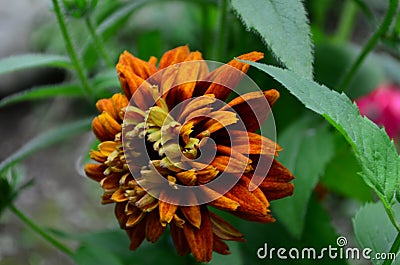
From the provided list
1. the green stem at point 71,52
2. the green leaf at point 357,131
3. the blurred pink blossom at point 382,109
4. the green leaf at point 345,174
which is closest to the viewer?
the green leaf at point 357,131

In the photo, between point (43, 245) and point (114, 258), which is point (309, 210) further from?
point (43, 245)

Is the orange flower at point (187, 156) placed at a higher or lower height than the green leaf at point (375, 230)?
higher

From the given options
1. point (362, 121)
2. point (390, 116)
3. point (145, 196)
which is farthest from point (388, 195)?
point (390, 116)

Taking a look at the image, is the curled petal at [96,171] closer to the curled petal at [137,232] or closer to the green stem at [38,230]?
the curled petal at [137,232]

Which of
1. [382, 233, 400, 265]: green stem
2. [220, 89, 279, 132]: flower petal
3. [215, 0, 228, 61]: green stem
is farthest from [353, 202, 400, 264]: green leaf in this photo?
[215, 0, 228, 61]: green stem

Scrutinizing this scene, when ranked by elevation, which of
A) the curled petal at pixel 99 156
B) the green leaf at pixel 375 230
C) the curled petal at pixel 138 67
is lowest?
the green leaf at pixel 375 230

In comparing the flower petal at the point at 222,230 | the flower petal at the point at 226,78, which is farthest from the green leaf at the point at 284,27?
the flower petal at the point at 222,230
